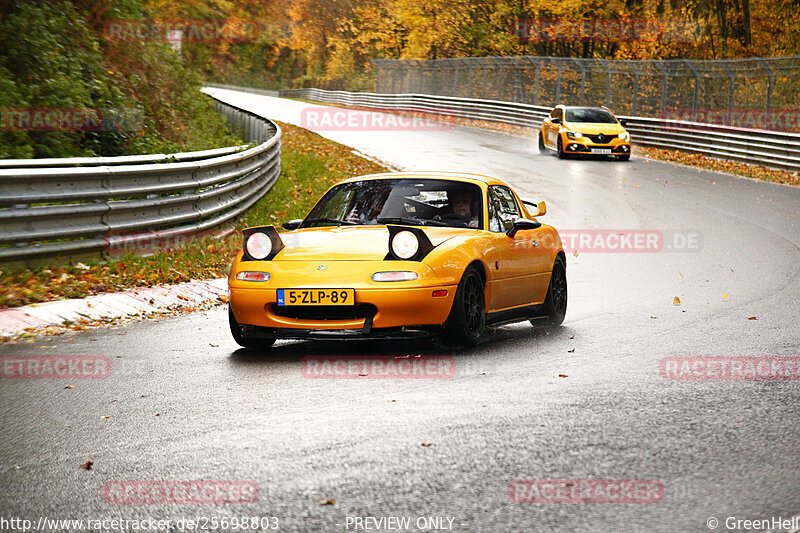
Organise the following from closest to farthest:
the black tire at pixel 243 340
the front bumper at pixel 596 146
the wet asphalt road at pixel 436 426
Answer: the wet asphalt road at pixel 436 426 → the black tire at pixel 243 340 → the front bumper at pixel 596 146

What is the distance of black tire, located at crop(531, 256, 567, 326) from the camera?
31.2 ft

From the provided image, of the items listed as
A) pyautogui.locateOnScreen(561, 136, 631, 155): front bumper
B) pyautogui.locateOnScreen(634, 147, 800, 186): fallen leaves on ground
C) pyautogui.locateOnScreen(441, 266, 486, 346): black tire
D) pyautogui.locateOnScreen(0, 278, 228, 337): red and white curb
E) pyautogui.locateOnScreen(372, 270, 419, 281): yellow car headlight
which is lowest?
pyautogui.locateOnScreen(634, 147, 800, 186): fallen leaves on ground

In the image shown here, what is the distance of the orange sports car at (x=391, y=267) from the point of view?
7477 mm

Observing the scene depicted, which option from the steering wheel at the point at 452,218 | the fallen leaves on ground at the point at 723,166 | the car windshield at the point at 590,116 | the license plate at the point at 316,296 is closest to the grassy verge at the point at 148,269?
the license plate at the point at 316,296

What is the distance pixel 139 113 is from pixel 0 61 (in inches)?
126

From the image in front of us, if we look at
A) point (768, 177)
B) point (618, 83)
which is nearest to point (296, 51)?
point (618, 83)

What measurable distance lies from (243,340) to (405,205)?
183 cm

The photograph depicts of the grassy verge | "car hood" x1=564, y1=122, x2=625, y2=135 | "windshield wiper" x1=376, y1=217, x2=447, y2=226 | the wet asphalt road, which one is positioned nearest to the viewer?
the wet asphalt road

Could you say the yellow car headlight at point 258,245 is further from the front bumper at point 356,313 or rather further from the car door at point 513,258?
the car door at point 513,258

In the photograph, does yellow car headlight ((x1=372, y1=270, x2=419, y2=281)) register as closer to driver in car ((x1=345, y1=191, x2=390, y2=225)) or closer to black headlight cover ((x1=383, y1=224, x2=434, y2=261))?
black headlight cover ((x1=383, y1=224, x2=434, y2=261))

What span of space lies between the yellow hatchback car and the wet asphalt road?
19.7 metres

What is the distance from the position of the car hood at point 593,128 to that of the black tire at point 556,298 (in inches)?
810

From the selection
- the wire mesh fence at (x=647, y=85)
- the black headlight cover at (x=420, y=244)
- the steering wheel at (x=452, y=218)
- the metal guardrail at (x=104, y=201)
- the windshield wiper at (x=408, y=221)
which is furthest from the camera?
the wire mesh fence at (x=647, y=85)

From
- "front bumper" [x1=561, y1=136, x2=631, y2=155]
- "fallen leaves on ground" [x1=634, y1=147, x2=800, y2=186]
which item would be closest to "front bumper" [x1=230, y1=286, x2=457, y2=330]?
"fallen leaves on ground" [x1=634, y1=147, x2=800, y2=186]
